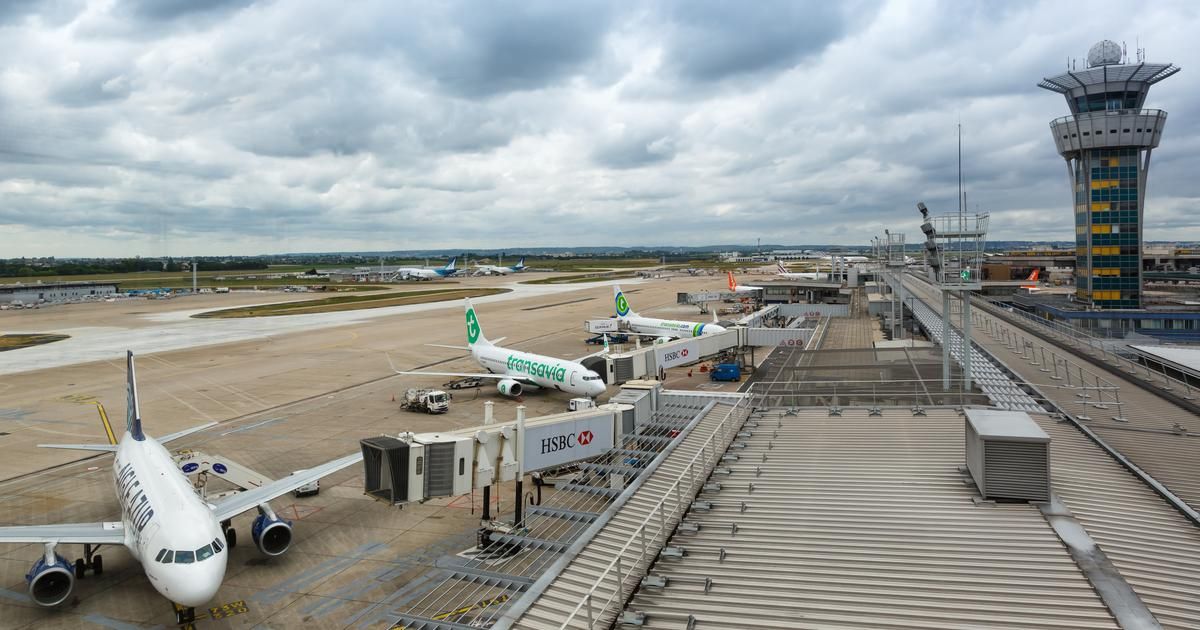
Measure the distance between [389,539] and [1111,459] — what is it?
83.1ft

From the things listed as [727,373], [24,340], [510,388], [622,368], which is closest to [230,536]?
[622,368]

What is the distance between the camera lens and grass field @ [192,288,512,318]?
124000mm

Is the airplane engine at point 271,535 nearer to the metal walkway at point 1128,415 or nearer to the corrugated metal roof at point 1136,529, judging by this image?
the corrugated metal roof at point 1136,529

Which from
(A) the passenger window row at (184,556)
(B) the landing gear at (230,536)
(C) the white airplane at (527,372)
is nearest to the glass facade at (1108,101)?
(C) the white airplane at (527,372)

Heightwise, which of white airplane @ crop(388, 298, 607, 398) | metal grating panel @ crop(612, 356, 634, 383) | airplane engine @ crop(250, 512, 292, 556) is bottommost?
airplane engine @ crop(250, 512, 292, 556)

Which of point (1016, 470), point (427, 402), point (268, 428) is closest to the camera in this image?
point (1016, 470)

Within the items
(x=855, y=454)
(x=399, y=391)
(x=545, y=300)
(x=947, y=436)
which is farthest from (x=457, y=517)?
(x=545, y=300)

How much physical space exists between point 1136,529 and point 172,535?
993 inches

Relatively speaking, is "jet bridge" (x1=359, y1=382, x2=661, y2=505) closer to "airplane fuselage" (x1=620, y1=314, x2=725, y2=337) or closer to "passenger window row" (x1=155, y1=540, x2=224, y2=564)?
"passenger window row" (x1=155, y1=540, x2=224, y2=564)

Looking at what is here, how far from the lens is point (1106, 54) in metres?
98.0

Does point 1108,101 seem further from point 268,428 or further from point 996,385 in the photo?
point 268,428

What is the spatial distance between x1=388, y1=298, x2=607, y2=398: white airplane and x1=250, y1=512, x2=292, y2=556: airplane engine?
24.6 m

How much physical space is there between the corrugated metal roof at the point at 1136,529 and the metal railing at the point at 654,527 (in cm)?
880

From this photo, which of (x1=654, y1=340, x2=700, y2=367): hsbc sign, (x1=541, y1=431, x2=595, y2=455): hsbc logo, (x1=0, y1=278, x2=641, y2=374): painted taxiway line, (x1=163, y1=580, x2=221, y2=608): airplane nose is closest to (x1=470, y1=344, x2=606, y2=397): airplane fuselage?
(x1=654, y1=340, x2=700, y2=367): hsbc sign
